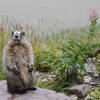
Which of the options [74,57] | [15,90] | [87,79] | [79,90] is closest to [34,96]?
[15,90]

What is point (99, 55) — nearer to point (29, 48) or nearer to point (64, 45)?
point (64, 45)

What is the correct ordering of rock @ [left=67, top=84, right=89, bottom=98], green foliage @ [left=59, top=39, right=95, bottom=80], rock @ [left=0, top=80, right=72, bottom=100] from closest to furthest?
1. rock @ [left=0, top=80, right=72, bottom=100]
2. rock @ [left=67, top=84, right=89, bottom=98]
3. green foliage @ [left=59, top=39, right=95, bottom=80]

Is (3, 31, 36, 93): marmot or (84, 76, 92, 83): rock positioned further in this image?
(84, 76, 92, 83): rock

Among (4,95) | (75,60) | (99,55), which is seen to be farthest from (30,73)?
(99,55)

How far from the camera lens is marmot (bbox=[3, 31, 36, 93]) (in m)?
5.09

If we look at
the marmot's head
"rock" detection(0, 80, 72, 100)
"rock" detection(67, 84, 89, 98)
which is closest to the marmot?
→ the marmot's head

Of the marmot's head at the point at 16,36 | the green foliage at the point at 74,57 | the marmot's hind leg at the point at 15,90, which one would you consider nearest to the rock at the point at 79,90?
the green foliage at the point at 74,57

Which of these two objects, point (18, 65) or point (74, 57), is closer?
point (18, 65)

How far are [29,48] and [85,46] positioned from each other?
1.41 m

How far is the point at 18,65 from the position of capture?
5109 mm

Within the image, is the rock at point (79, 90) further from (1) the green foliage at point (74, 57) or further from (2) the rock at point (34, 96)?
(2) the rock at point (34, 96)

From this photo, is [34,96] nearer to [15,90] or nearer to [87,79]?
[15,90]

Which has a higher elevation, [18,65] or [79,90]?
[18,65]

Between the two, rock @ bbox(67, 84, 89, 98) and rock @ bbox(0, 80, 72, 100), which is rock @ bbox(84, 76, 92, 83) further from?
rock @ bbox(0, 80, 72, 100)
